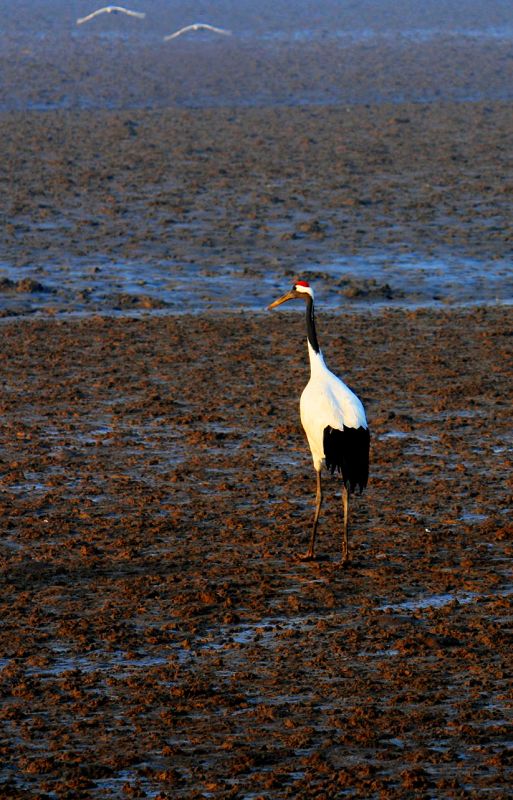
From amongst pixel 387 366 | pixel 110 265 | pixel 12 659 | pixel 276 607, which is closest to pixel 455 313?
pixel 387 366

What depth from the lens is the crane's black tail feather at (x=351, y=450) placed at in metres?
8.88

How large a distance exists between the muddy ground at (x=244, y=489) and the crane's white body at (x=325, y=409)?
68cm

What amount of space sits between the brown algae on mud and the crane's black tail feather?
0.50m

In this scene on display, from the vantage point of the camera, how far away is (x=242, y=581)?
855cm

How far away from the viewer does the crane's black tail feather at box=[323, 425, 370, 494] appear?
8875 mm

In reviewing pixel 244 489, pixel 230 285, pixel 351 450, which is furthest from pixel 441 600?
pixel 230 285

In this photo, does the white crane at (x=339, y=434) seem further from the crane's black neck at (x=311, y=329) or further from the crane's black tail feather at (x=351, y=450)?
the crane's black neck at (x=311, y=329)

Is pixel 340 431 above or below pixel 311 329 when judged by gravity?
below

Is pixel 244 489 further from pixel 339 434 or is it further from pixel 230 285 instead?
pixel 230 285

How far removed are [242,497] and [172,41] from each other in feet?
116

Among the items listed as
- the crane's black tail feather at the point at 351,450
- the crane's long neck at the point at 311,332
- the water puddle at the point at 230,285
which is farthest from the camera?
the water puddle at the point at 230,285

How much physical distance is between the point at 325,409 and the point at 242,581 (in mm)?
1114

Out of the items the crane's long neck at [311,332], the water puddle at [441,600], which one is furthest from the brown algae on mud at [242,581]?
the crane's long neck at [311,332]

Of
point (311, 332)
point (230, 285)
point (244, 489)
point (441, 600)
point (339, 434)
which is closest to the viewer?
point (441, 600)
